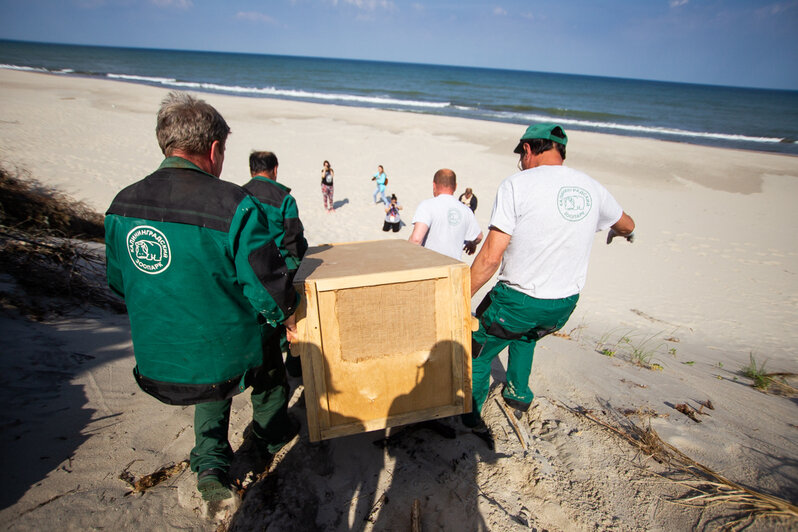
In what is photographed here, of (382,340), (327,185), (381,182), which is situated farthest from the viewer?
(381,182)

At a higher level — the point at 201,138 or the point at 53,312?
the point at 201,138

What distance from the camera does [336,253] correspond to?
8.71 feet

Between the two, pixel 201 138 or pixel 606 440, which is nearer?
pixel 201 138

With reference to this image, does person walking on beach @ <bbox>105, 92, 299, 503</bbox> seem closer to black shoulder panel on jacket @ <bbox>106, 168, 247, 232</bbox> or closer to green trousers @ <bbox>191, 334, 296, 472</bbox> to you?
black shoulder panel on jacket @ <bbox>106, 168, 247, 232</bbox>

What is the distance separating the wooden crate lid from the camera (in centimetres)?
203

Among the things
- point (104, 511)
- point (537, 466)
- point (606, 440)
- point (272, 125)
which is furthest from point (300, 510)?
point (272, 125)

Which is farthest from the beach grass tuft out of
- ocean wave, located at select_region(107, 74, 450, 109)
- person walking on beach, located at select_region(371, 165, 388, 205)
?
ocean wave, located at select_region(107, 74, 450, 109)

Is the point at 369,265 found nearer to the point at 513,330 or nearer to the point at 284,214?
the point at 513,330

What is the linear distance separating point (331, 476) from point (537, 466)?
4.15ft

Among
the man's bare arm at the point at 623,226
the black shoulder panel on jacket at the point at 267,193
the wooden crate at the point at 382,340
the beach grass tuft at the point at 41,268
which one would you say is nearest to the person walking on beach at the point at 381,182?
the beach grass tuft at the point at 41,268

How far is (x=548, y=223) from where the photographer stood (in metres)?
2.37

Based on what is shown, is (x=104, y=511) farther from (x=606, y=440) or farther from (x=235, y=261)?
(x=606, y=440)

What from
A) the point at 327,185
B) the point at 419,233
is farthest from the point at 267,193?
the point at 327,185

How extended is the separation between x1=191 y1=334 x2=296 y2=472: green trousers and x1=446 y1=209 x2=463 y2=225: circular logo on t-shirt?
1785 millimetres
